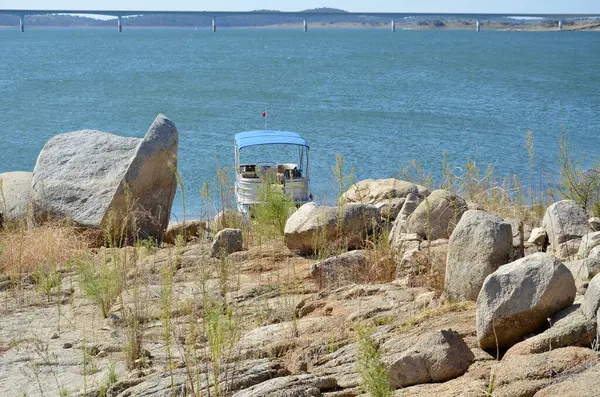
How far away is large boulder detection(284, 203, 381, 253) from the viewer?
29.0ft

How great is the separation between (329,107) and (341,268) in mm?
35041

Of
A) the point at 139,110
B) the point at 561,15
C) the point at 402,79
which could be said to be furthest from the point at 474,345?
the point at 561,15

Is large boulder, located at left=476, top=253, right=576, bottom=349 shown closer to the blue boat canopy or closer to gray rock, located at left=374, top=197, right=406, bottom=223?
gray rock, located at left=374, top=197, right=406, bottom=223

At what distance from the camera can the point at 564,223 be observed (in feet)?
24.7

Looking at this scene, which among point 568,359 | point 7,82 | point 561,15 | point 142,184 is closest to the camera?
point 568,359

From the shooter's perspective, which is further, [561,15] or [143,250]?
[561,15]

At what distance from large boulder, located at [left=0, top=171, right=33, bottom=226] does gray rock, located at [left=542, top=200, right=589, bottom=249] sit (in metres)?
6.40

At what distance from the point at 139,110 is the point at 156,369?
1478 inches

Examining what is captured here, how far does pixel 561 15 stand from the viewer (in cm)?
14300

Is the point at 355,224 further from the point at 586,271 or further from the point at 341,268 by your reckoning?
the point at 586,271

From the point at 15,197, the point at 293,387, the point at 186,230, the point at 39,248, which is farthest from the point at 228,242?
the point at 293,387

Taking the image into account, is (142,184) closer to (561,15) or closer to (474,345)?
(474,345)

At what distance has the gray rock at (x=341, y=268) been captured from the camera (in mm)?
7715

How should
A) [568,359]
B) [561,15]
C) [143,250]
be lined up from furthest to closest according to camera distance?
[561,15], [143,250], [568,359]
